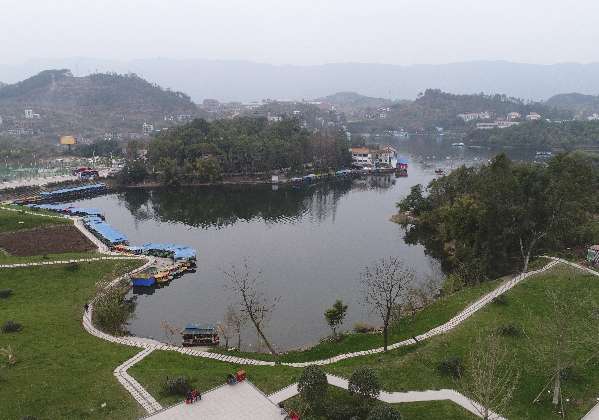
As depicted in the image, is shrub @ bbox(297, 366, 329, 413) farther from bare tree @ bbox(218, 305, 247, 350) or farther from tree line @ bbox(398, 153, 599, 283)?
tree line @ bbox(398, 153, 599, 283)

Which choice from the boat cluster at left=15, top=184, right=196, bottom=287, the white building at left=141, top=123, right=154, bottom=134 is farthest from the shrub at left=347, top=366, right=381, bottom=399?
the white building at left=141, top=123, right=154, bottom=134

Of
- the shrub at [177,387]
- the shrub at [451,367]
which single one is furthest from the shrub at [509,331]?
the shrub at [177,387]

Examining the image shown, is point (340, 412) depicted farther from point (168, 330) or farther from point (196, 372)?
point (168, 330)

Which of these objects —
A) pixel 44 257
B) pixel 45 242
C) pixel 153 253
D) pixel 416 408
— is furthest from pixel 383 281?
pixel 45 242

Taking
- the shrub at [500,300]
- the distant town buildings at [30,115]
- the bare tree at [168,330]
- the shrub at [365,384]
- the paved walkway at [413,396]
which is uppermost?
the distant town buildings at [30,115]

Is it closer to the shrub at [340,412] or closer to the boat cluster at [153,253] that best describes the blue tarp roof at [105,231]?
the boat cluster at [153,253]

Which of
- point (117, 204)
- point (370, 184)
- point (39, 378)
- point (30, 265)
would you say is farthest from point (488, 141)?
point (39, 378)
